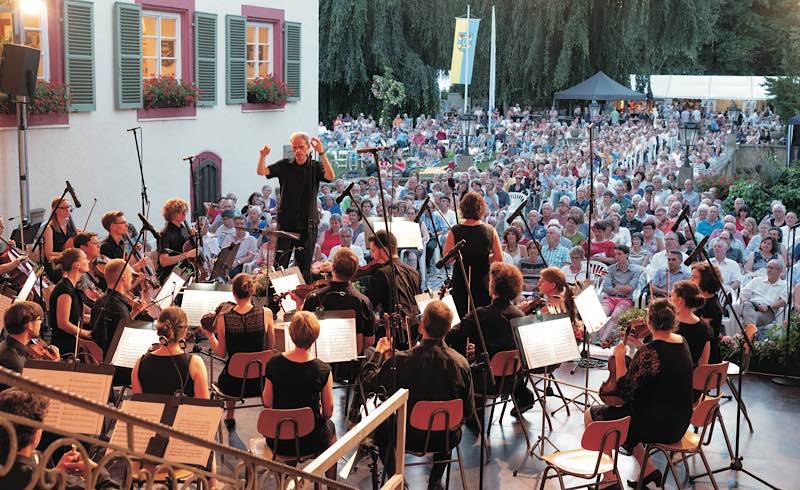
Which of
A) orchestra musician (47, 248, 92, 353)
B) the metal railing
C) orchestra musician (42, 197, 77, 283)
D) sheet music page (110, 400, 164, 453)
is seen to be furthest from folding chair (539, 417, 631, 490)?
orchestra musician (42, 197, 77, 283)

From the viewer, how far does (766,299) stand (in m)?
9.54

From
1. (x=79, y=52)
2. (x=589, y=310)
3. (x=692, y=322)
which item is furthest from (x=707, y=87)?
(x=692, y=322)

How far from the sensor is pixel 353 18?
28.1m

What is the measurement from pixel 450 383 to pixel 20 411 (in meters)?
2.56

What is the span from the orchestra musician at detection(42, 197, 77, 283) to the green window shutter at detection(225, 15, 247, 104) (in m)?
6.63

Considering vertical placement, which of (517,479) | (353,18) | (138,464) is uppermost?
(353,18)

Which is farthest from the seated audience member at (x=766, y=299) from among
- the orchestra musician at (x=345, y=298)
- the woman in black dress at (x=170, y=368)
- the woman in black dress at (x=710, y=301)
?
the woman in black dress at (x=170, y=368)

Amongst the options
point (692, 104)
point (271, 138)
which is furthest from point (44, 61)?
point (692, 104)

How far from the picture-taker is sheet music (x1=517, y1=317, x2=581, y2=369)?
244 inches

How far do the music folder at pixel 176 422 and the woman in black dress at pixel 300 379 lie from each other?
2.45 ft

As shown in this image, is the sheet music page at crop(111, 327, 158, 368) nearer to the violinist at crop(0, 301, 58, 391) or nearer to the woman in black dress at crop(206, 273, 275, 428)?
the violinist at crop(0, 301, 58, 391)

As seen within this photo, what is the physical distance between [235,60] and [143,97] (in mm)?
2176

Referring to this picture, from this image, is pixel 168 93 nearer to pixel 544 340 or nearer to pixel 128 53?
pixel 128 53

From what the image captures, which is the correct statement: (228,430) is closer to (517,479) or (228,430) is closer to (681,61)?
(517,479)
